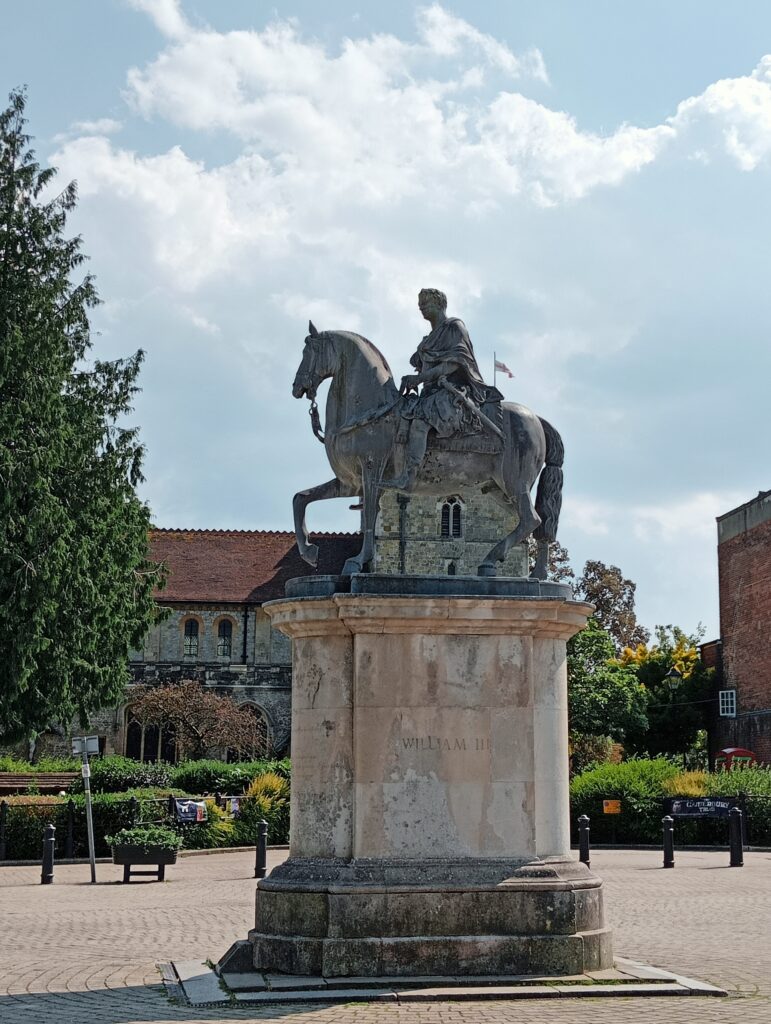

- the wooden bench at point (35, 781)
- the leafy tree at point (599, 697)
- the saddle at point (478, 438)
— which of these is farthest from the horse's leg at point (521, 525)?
the leafy tree at point (599, 697)

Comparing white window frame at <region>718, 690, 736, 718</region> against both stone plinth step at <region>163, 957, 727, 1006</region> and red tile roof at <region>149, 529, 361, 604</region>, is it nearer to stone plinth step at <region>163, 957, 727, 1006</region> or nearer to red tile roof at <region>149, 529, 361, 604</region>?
red tile roof at <region>149, 529, 361, 604</region>

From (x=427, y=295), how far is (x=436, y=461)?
1.53 meters

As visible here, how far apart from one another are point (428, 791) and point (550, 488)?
304cm

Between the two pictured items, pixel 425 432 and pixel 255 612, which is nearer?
pixel 425 432

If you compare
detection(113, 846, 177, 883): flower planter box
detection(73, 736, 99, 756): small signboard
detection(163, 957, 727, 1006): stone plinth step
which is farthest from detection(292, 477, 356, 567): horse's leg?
detection(73, 736, 99, 756): small signboard

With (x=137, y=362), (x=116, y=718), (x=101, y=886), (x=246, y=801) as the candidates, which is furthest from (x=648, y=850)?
(x=116, y=718)

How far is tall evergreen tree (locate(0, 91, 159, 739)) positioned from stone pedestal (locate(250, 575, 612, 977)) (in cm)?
1880

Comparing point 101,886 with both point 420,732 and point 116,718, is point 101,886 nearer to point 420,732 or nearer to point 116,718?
point 420,732

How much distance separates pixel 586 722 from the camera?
158 feet

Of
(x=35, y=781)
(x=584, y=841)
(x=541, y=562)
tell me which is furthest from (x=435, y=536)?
(x=541, y=562)

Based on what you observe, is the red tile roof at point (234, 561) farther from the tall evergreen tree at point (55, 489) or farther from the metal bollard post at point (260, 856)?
the metal bollard post at point (260, 856)

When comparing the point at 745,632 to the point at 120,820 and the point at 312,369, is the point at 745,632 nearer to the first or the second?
the point at 120,820

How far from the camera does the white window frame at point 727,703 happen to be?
47231 millimetres

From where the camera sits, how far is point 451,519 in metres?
58.6
